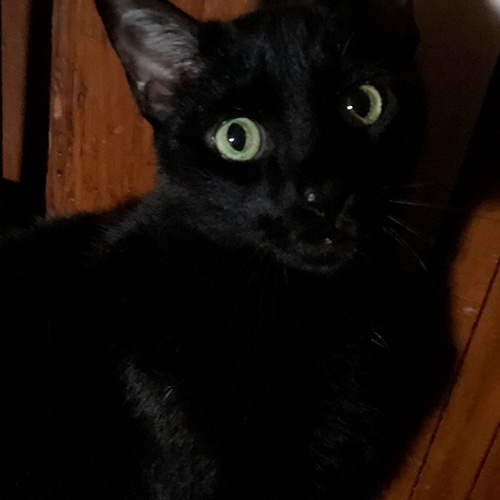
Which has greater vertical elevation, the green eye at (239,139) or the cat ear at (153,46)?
the cat ear at (153,46)

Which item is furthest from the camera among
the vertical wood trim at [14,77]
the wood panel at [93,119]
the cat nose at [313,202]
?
the vertical wood trim at [14,77]

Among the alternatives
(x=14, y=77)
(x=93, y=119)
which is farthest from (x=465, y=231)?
(x=14, y=77)

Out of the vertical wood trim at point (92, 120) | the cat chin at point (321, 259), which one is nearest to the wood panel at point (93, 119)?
the vertical wood trim at point (92, 120)

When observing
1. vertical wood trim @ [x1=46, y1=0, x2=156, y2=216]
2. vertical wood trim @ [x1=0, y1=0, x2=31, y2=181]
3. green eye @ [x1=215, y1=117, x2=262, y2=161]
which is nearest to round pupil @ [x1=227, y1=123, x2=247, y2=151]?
green eye @ [x1=215, y1=117, x2=262, y2=161]

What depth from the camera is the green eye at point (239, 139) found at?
1.97ft

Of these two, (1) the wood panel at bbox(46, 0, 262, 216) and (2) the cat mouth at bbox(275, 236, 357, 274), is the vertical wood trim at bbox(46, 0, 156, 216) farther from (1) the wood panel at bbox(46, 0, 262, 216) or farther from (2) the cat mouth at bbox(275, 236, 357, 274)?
(2) the cat mouth at bbox(275, 236, 357, 274)

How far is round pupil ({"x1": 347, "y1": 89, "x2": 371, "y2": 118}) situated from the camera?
60cm

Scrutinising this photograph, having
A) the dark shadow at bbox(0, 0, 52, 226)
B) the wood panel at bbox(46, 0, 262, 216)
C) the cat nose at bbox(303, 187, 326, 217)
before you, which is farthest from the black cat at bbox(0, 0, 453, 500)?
the dark shadow at bbox(0, 0, 52, 226)

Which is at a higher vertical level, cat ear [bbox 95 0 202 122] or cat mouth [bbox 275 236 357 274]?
cat ear [bbox 95 0 202 122]

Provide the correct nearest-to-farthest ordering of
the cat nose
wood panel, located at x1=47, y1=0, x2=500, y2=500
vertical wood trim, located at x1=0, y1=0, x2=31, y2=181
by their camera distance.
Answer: the cat nose → wood panel, located at x1=47, y1=0, x2=500, y2=500 → vertical wood trim, located at x1=0, y1=0, x2=31, y2=181

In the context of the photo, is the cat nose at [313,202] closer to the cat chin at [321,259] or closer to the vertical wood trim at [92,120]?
the cat chin at [321,259]

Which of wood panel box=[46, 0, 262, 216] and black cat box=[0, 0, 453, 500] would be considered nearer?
black cat box=[0, 0, 453, 500]

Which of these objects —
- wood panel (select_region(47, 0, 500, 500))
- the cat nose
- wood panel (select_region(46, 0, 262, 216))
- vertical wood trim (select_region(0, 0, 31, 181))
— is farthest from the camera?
vertical wood trim (select_region(0, 0, 31, 181))

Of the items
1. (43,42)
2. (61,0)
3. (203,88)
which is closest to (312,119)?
(203,88)
